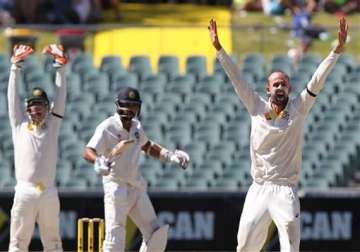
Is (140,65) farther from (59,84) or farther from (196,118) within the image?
(59,84)

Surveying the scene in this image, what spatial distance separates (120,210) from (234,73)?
1.70 m

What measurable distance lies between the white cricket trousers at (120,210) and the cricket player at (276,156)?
3.52 feet

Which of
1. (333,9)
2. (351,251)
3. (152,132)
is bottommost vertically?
(351,251)

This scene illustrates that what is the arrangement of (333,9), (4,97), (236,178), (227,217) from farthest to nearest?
1. (333,9)
2. (4,97)
3. (236,178)
4. (227,217)

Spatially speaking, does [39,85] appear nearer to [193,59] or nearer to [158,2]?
[193,59]

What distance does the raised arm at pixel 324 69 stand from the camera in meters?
13.0

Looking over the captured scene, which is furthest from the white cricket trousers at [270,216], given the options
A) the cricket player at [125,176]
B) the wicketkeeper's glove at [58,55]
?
the wicketkeeper's glove at [58,55]

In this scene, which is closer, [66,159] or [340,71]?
[66,159]

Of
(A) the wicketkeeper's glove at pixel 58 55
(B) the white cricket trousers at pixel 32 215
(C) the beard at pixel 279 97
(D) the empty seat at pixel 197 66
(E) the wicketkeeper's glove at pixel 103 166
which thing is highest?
(A) the wicketkeeper's glove at pixel 58 55

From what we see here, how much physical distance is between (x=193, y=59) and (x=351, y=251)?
488cm

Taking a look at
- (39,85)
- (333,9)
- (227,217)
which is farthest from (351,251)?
(333,9)

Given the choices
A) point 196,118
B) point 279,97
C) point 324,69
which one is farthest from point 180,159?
point 196,118

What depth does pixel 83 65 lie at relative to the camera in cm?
2112

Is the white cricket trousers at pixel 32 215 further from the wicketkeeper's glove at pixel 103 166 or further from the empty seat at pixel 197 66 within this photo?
the empty seat at pixel 197 66
